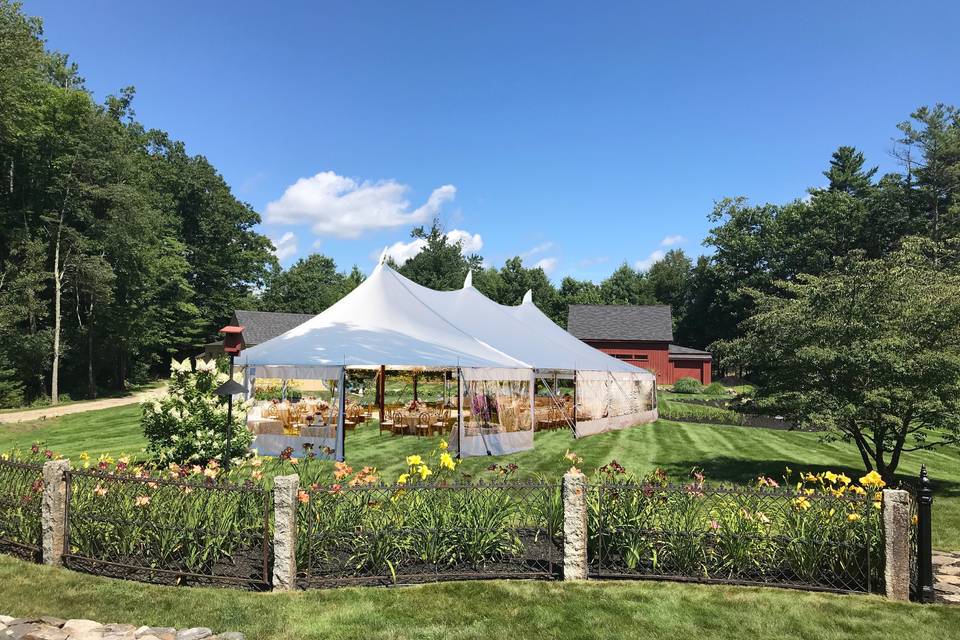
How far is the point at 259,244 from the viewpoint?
54344 millimetres

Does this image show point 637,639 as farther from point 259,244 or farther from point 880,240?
point 259,244

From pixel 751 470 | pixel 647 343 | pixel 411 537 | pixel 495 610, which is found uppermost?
pixel 647 343

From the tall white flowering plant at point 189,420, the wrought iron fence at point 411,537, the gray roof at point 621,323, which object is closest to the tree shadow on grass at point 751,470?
the wrought iron fence at point 411,537

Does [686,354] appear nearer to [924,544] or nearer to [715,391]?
[715,391]

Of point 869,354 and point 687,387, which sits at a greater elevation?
point 869,354

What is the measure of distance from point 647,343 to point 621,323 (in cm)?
277

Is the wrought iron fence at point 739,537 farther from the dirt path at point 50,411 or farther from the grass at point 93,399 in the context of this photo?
the grass at point 93,399

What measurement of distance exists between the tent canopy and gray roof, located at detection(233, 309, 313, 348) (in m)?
24.0

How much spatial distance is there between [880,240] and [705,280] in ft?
55.6

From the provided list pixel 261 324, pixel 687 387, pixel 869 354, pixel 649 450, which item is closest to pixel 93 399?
pixel 261 324

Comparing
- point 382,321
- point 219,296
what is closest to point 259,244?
point 219,296

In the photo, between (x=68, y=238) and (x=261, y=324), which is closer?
(x=68, y=238)

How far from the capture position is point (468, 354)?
14203mm

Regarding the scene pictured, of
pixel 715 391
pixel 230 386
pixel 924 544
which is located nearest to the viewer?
pixel 924 544
